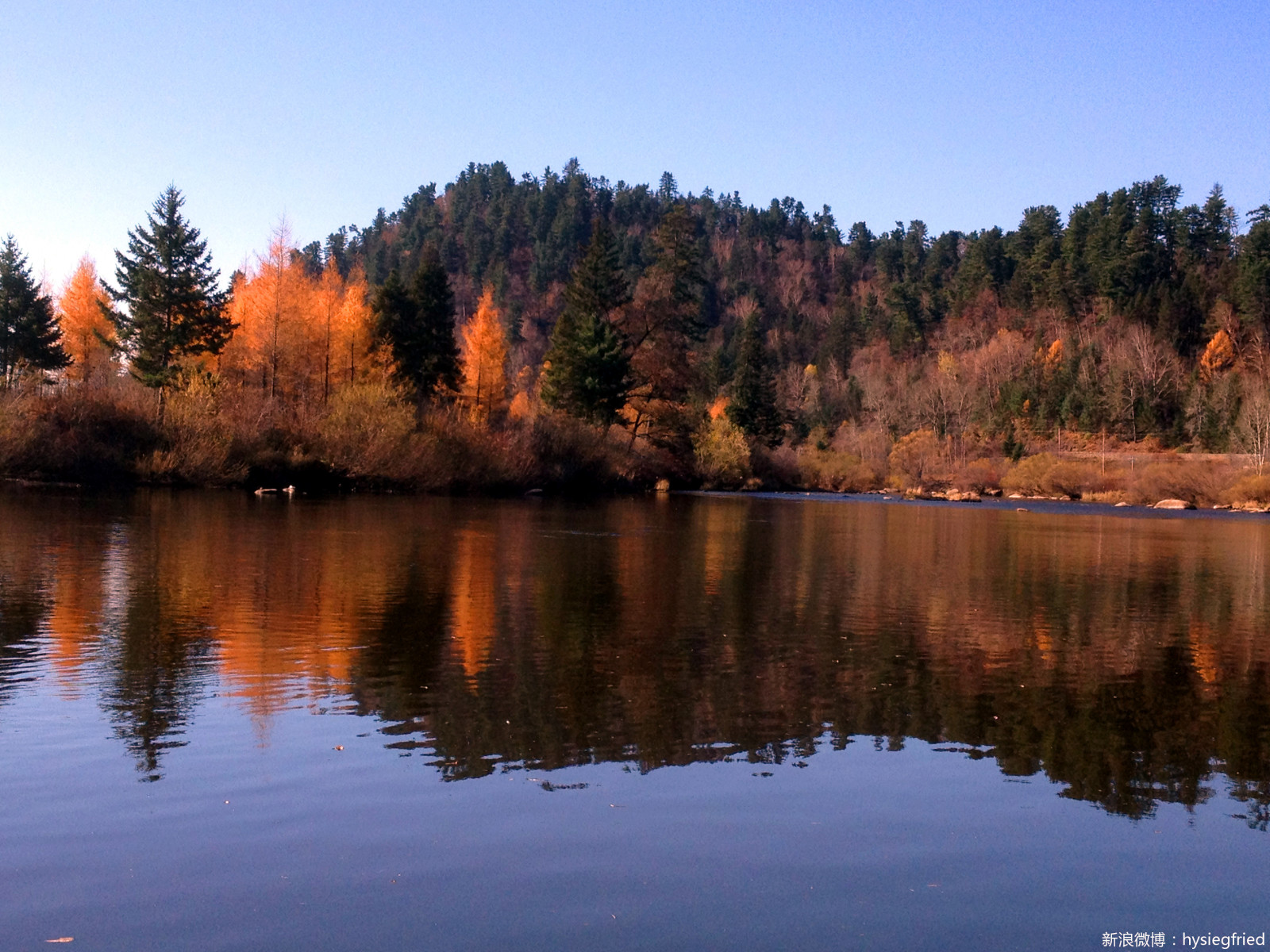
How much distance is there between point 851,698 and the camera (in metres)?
10.6

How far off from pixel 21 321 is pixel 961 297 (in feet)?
384

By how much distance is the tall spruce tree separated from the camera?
A: 67.5m

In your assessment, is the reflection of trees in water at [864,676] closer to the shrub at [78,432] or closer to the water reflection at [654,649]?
the water reflection at [654,649]

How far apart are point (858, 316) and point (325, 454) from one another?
120336 mm

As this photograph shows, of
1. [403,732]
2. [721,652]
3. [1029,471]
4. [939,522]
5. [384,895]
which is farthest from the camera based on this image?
[1029,471]

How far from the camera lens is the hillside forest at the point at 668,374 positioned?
52.6 meters

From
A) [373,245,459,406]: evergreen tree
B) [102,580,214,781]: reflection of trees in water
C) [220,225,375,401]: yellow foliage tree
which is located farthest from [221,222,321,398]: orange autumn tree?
[102,580,214,781]: reflection of trees in water

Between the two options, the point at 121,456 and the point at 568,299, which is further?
the point at 568,299

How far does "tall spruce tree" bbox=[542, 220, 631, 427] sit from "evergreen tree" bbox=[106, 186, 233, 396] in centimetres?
2110

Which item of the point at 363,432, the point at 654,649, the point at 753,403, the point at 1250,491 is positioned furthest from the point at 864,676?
the point at 753,403

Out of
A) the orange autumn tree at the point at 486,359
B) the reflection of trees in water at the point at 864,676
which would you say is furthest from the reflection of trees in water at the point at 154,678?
the orange autumn tree at the point at 486,359

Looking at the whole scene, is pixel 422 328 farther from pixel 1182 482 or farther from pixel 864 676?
pixel 864 676

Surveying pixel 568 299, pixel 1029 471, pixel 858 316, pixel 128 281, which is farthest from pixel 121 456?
pixel 858 316

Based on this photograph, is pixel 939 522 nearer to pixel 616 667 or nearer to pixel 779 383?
pixel 616 667
